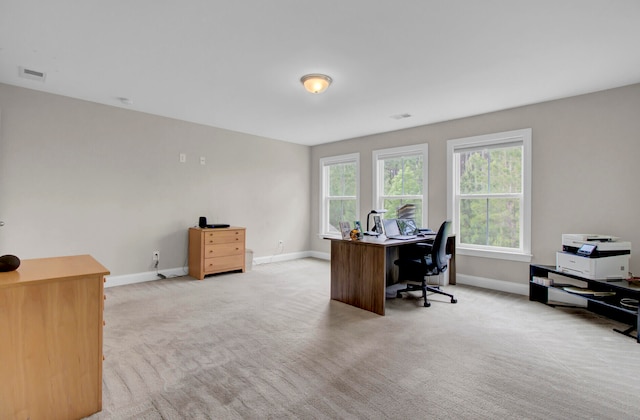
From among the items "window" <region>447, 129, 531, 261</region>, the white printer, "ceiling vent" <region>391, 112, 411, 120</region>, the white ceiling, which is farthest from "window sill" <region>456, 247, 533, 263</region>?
"ceiling vent" <region>391, 112, 411, 120</region>

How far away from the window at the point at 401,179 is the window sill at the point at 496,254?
690 millimetres

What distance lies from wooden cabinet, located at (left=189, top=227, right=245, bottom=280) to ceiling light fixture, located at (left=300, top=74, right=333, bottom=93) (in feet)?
8.73

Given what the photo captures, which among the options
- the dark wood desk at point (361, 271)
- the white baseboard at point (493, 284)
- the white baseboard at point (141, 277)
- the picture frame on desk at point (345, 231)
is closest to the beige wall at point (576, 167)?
the white baseboard at point (493, 284)

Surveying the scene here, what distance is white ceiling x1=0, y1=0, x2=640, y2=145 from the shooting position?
2.06 metres

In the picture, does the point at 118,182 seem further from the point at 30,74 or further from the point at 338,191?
the point at 338,191

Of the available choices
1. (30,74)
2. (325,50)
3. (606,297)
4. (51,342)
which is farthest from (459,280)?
(30,74)

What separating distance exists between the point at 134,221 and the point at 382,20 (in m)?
4.07

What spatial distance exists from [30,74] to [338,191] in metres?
4.71

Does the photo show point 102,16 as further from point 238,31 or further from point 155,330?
point 155,330

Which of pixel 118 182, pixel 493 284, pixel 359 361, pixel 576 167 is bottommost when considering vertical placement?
pixel 359 361

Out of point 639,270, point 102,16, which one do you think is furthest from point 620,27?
point 102,16

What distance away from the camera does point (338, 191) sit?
20.9 feet

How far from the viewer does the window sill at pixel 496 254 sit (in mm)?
3963

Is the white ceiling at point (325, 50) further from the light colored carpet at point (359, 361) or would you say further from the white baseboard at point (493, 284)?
the light colored carpet at point (359, 361)
